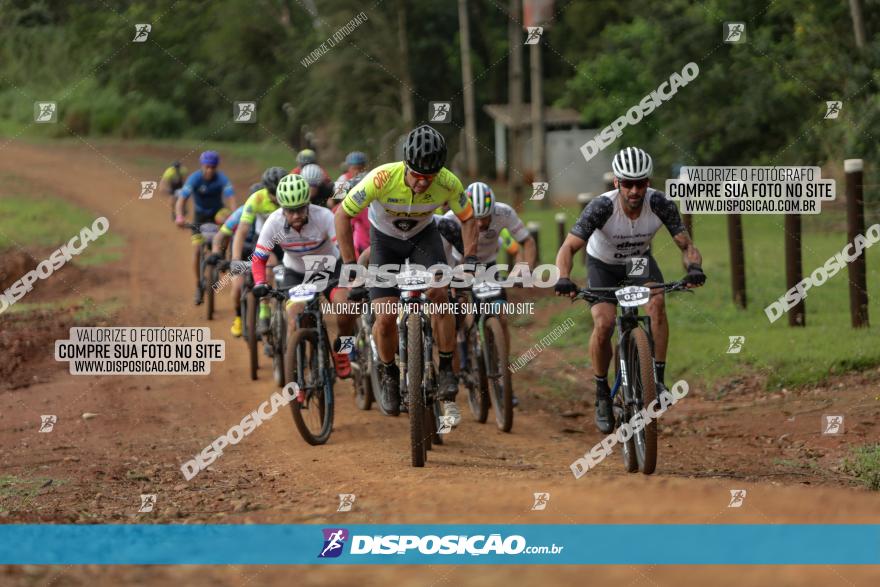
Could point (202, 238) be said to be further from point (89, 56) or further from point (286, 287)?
point (89, 56)

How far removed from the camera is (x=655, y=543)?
6.44 meters

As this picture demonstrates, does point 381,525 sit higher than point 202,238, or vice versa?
point 202,238

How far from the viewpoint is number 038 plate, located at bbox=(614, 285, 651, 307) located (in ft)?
28.3

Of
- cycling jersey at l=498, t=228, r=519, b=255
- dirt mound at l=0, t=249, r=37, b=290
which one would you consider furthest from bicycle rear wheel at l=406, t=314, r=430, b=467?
dirt mound at l=0, t=249, r=37, b=290

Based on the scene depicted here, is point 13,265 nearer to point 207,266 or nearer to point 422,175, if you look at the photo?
point 207,266

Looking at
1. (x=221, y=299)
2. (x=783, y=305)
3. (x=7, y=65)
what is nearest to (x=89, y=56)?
(x=7, y=65)

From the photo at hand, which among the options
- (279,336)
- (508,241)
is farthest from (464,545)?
(279,336)

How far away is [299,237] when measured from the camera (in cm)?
1134

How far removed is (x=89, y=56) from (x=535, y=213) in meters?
17.3

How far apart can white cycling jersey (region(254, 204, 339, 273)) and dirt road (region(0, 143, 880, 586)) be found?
1641 millimetres

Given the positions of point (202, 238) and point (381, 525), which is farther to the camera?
point (202, 238)

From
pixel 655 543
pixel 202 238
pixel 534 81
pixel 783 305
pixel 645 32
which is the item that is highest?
pixel 645 32

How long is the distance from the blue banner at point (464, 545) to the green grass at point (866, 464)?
2045 mm

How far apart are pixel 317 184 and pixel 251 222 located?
0.86 metres
